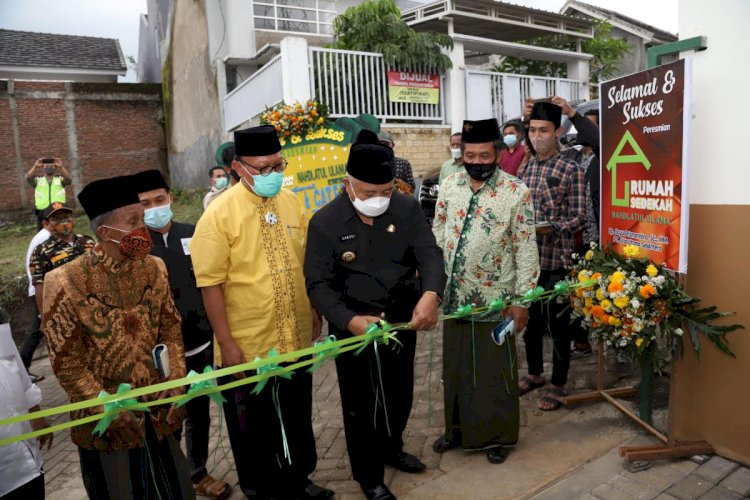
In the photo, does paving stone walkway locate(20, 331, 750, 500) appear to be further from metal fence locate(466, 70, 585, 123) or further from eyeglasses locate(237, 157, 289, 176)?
metal fence locate(466, 70, 585, 123)

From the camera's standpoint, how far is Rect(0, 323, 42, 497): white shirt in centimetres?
201

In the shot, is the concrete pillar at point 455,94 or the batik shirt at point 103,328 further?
the concrete pillar at point 455,94

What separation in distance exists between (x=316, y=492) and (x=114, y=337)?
1514 millimetres

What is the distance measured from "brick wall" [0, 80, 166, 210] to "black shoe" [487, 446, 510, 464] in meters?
17.5

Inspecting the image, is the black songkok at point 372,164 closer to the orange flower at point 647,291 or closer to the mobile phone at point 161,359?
the mobile phone at point 161,359

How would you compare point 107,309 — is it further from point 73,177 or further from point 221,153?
point 73,177

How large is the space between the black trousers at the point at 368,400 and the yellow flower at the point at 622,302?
1.16 metres

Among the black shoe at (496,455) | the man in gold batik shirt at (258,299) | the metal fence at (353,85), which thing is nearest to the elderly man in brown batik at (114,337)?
the man in gold batik shirt at (258,299)

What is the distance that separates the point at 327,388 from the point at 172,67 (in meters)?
16.4

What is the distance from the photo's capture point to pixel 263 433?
2980 millimetres

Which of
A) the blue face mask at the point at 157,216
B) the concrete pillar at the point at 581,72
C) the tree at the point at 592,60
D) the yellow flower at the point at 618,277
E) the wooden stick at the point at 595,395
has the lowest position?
the wooden stick at the point at 595,395

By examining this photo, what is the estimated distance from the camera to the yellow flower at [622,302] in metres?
3.11

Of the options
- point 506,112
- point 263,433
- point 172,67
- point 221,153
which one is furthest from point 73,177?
point 263,433

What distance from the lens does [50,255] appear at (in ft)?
14.7
